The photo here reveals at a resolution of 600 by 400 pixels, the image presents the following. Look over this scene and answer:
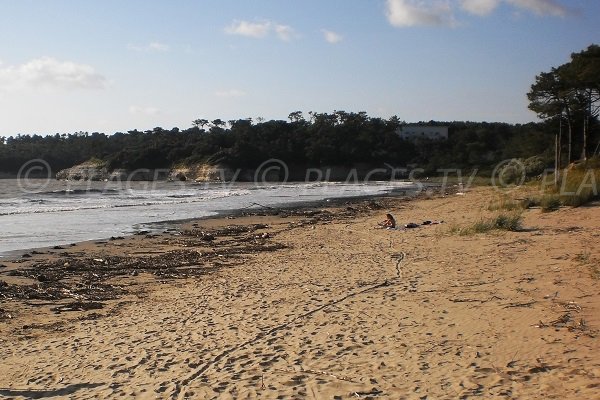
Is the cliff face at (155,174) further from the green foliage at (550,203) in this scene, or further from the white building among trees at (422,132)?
the green foliage at (550,203)

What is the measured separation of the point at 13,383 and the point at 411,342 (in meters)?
3.86

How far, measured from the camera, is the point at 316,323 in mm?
7184

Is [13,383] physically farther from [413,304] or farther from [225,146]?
[225,146]

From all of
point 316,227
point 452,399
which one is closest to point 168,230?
point 316,227

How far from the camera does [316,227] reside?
21.0 m

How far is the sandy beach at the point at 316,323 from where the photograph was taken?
5.29 metres

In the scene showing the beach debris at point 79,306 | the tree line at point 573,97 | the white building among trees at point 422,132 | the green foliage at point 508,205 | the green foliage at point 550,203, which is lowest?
the beach debris at point 79,306

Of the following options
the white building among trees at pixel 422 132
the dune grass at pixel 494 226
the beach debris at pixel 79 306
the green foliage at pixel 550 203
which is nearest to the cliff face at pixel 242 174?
the white building among trees at pixel 422 132

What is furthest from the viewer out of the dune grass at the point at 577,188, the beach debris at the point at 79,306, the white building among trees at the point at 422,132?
the white building among trees at the point at 422,132

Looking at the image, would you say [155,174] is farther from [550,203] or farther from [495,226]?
[495,226]
